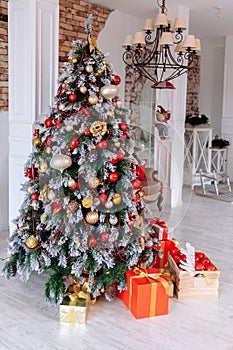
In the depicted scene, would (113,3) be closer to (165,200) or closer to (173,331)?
(165,200)

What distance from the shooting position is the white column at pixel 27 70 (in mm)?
3502

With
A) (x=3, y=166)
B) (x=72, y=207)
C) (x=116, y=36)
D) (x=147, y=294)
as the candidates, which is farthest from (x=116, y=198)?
(x=116, y=36)

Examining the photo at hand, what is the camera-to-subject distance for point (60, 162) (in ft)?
8.80

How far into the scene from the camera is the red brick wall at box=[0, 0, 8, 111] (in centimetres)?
420

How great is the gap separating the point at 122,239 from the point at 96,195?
0.37m

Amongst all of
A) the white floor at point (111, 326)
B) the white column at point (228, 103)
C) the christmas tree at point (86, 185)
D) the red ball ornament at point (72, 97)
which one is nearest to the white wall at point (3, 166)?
the white floor at point (111, 326)

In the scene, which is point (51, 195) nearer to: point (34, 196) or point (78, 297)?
point (34, 196)

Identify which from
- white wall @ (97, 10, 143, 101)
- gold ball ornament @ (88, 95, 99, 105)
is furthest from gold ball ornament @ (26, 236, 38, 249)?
white wall @ (97, 10, 143, 101)

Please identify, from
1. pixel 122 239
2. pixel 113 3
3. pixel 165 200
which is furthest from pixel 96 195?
pixel 113 3

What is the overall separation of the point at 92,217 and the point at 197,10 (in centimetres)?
A: 407

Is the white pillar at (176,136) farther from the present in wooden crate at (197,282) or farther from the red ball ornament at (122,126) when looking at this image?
the red ball ornament at (122,126)

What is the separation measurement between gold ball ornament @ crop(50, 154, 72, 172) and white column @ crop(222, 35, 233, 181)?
5.93m

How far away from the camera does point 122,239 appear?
2883mm

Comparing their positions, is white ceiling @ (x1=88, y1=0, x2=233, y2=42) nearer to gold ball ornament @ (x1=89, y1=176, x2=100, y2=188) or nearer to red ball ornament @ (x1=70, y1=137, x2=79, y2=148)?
red ball ornament @ (x1=70, y1=137, x2=79, y2=148)
